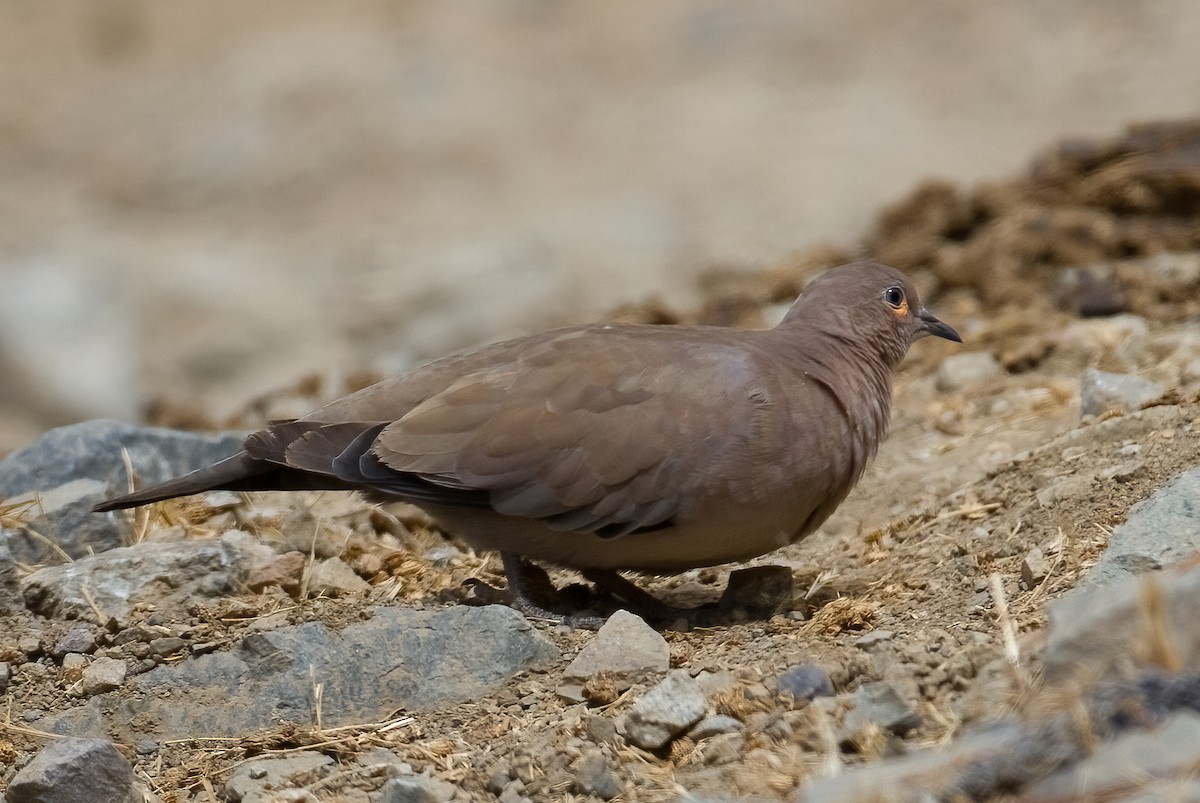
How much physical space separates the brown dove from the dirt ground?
0.30 metres

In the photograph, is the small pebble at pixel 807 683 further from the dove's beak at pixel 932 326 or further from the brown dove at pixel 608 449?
the dove's beak at pixel 932 326

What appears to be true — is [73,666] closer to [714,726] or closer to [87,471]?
[87,471]

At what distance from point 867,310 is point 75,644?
2687mm

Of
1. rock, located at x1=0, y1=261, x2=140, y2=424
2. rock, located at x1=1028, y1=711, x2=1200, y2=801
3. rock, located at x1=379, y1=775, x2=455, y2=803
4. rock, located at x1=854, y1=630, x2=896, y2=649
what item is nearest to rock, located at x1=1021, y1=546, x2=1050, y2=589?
rock, located at x1=854, y1=630, x2=896, y2=649

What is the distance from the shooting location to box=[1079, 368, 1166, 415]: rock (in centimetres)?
523

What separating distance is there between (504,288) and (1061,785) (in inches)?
315

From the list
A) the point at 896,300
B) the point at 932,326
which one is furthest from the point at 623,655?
the point at 932,326

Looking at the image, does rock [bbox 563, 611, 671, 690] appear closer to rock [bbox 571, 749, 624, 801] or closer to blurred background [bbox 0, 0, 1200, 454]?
rock [bbox 571, 749, 624, 801]

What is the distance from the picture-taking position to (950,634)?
3580 mm

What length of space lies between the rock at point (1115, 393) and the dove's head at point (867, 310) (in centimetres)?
69

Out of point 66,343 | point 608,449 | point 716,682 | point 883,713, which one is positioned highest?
point 608,449

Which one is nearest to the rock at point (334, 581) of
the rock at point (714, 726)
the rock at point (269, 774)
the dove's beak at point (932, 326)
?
the rock at point (269, 774)

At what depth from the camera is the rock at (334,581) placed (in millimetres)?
4672

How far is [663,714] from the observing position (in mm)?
3361
